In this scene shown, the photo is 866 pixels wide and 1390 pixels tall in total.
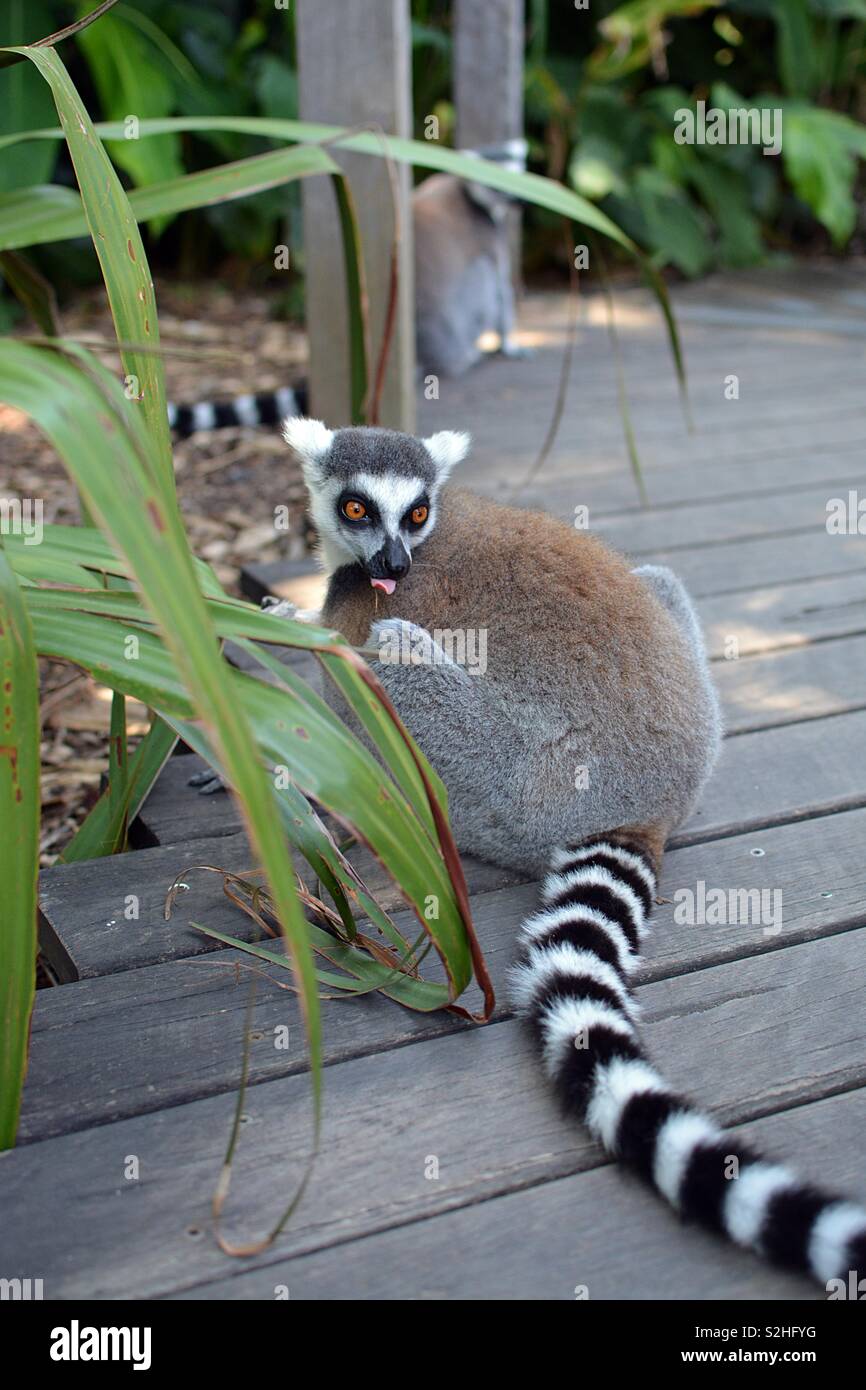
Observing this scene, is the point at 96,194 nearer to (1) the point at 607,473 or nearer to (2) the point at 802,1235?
(2) the point at 802,1235

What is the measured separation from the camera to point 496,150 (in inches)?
281

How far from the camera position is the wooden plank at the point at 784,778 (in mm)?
2891

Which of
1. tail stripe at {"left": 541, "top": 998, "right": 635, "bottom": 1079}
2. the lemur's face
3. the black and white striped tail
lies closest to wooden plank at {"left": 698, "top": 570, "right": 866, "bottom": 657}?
the lemur's face

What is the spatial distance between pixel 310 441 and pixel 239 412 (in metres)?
2.81

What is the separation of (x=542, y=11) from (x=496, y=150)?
2004 millimetres

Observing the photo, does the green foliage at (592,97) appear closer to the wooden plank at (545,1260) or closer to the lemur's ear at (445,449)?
the lemur's ear at (445,449)

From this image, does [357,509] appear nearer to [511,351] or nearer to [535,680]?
[535,680]

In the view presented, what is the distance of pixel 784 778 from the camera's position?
3057mm

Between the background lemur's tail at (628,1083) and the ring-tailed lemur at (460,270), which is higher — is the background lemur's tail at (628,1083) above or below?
below

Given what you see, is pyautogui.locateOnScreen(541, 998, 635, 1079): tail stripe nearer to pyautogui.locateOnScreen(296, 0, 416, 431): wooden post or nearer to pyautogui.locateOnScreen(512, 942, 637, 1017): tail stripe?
pyautogui.locateOnScreen(512, 942, 637, 1017): tail stripe

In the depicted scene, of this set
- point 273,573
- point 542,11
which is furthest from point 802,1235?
point 542,11

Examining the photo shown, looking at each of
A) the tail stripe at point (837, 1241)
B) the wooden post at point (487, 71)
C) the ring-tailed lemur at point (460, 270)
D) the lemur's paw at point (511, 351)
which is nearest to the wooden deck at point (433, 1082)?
the tail stripe at point (837, 1241)

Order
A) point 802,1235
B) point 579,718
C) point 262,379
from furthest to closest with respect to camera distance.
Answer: point 262,379 → point 579,718 → point 802,1235

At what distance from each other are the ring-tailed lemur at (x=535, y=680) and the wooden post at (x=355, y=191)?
1.56 metres
